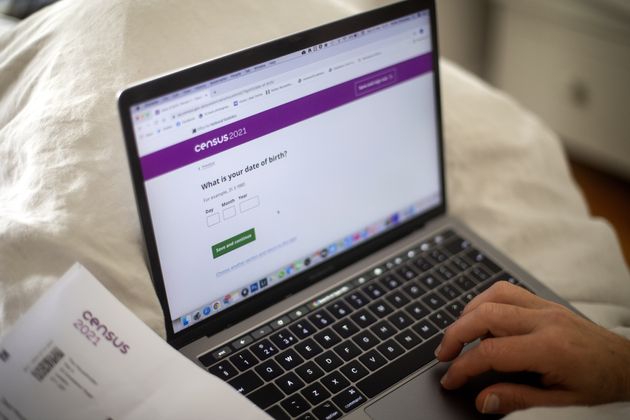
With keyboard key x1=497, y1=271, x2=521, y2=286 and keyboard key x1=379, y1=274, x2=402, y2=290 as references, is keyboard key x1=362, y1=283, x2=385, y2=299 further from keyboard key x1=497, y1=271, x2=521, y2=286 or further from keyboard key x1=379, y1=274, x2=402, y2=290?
keyboard key x1=497, y1=271, x2=521, y2=286

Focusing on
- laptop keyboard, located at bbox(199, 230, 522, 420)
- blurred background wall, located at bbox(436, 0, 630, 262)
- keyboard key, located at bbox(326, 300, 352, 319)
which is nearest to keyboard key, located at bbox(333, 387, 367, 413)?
laptop keyboard, located at bbox(199, 230, 522, 420)

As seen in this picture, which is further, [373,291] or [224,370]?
[373,291]

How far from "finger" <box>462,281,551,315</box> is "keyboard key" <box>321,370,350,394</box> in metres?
0.15

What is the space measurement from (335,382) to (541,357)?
0.21 meters

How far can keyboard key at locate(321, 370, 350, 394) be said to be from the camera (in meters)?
0.74

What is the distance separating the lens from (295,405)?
721 mm

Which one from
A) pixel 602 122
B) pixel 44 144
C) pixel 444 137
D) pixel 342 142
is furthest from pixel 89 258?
pixel 602 122

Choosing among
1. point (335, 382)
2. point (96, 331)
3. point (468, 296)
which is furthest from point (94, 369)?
point (468, 296)

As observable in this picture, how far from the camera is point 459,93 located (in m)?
1.07

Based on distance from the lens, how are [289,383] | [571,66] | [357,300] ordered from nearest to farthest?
1. [289,383]
2. [357,300]
3. [571,66]

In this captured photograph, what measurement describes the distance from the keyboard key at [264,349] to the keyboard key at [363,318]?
0.10 m

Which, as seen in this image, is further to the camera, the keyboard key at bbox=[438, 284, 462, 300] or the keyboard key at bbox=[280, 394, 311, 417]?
→ the keyboard key at bbox=[438, 284, 462, 300]

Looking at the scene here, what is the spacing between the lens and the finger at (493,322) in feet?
2.37

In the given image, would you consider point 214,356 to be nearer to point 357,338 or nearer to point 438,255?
point 357,338
